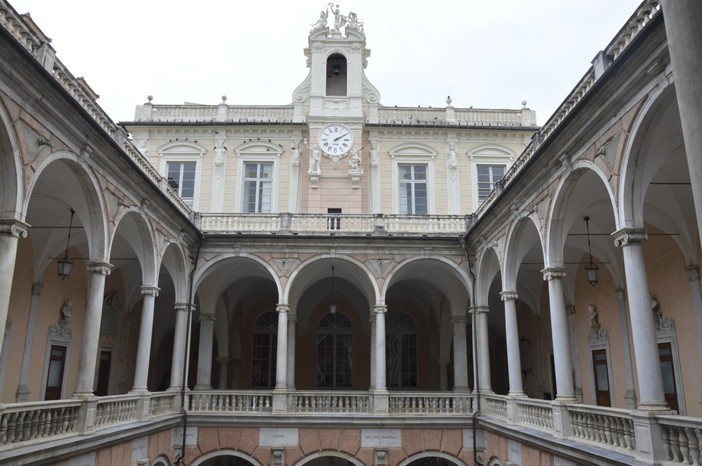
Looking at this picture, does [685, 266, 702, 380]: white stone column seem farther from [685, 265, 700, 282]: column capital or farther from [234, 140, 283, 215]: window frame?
[234, 140, 283, 215]: window frame

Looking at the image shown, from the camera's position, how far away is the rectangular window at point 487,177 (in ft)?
69.3

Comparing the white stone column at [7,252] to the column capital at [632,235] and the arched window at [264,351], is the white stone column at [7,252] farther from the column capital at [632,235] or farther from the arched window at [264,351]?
the arched window at [264,351]

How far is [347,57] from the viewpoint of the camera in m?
22.0

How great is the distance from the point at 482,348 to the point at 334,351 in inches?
300

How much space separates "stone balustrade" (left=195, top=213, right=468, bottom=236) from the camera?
17609 mm

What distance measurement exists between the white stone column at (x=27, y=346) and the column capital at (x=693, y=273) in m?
14.9

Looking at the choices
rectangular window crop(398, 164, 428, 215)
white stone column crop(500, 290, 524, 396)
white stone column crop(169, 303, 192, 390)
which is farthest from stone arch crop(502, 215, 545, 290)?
white stone column crop(169, 303, 192, 390)

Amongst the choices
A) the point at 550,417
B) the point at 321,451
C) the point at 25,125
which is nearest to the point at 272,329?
the point at 321,451

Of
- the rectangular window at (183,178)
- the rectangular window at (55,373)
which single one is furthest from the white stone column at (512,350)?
the rectangular window at (183,178)

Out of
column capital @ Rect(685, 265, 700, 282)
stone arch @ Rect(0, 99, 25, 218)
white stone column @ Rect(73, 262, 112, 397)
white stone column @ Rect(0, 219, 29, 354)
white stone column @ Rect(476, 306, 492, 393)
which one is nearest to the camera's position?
white stone column @ Rect(0, 219, 29, 354)

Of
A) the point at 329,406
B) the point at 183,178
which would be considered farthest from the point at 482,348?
the point at 183,178

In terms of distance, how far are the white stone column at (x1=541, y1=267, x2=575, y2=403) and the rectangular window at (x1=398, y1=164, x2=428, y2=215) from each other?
9667mm

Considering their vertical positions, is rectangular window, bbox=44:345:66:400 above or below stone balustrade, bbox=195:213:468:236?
below

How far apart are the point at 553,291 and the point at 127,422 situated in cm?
958
